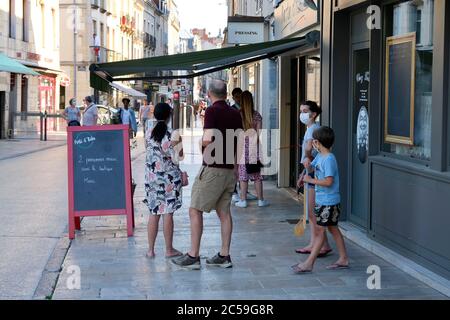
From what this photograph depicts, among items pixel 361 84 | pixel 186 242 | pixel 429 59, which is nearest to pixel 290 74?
pixel 361 84

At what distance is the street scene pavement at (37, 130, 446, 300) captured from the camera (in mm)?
5488

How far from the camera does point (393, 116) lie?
6.75 metres

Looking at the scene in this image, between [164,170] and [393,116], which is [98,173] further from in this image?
[393,116]

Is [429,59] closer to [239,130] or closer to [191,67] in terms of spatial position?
[239,130]

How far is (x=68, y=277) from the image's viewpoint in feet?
19.9

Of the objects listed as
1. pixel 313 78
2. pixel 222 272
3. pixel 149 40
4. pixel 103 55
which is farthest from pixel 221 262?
pixel 149 40

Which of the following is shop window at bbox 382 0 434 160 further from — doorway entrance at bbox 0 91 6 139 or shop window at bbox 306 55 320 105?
doorway entrance at bbox 0 91 6 139

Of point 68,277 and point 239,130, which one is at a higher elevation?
point 239,130

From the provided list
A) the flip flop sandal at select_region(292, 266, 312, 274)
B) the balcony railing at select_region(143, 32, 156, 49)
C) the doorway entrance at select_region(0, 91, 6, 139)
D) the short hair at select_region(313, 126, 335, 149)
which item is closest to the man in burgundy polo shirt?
the flip flop sandal at select_region(292, 266, 312, 274)

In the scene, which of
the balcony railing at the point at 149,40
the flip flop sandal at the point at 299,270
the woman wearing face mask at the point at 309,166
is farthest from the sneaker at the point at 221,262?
the balcony railing at the point at 149,40

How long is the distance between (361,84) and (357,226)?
64.2 inches

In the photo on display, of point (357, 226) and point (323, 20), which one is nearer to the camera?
point (357, 226)

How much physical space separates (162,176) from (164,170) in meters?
0.06

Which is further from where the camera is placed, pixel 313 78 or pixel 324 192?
pixel 313 78
